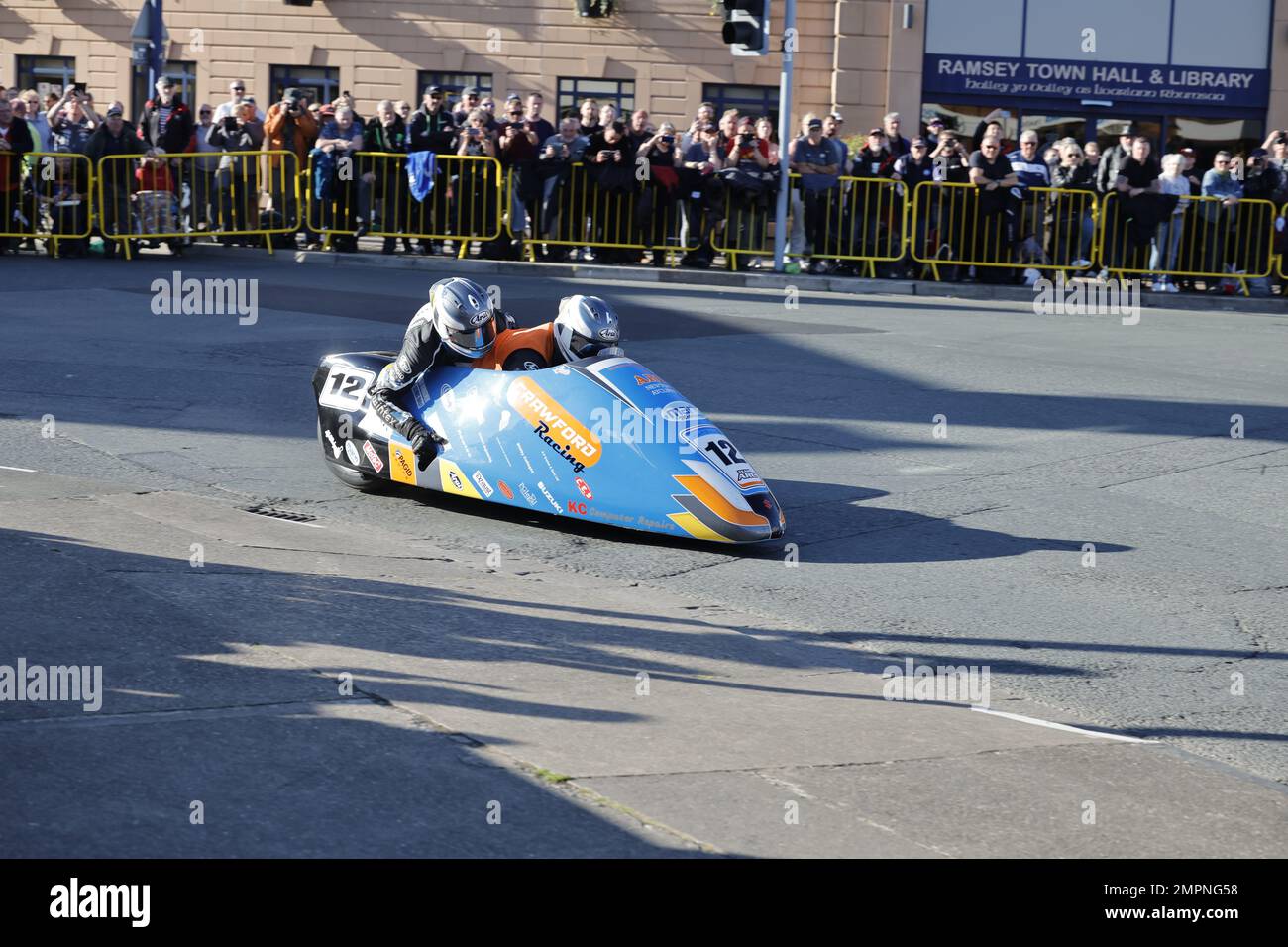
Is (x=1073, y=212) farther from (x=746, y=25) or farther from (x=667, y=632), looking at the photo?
(x=667, y=632)

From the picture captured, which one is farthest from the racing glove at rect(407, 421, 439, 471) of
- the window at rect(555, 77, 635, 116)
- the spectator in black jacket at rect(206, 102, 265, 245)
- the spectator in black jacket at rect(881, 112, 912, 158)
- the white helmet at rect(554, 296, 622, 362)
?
the window at rect(555, 77, 635, 116)

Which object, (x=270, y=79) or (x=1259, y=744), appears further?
(x=270, y=79)

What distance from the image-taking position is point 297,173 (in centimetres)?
2253

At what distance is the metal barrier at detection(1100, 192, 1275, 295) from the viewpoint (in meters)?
21.0

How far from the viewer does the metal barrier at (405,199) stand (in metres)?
22.0

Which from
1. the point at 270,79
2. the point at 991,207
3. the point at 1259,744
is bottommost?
the point at 1259,744

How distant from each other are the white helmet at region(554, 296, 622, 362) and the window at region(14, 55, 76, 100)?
2740 cm

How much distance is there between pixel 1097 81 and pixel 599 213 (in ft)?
39.6

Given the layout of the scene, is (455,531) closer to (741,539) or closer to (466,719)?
(741,539)

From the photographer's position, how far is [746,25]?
1992 cm

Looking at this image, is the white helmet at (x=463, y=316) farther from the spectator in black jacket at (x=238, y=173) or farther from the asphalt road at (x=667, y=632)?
the spectator in black jacket at (x=238, y=173)

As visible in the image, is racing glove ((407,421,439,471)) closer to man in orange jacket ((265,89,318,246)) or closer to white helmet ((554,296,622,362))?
white helmet ((554,296,622,362))
